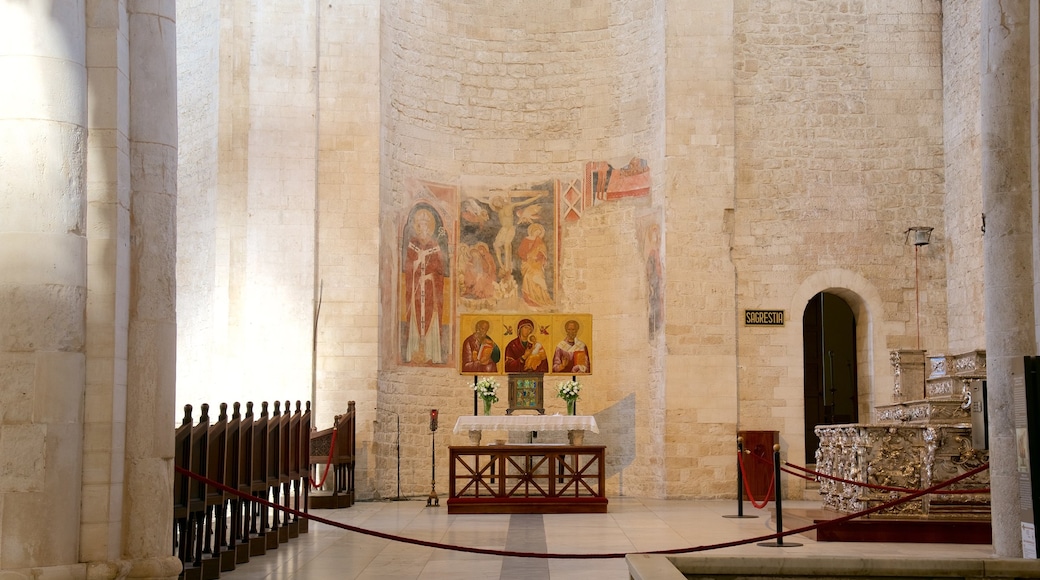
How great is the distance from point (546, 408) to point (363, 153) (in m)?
4.90

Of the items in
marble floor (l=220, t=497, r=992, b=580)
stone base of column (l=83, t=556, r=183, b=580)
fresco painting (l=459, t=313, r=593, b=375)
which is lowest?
marble floor (l=220, t=497, r=992, b=580)

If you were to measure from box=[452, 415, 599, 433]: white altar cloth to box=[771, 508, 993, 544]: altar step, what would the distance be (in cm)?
419

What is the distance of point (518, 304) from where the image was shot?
17.2 m

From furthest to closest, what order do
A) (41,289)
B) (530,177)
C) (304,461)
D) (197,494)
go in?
(530,177) → (304,461) → (197,494) → (41,289)

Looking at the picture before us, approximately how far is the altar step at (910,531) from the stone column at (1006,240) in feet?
6.74

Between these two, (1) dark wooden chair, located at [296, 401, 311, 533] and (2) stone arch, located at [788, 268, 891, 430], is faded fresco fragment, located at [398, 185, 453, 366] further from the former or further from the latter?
(2) stone arch, located at [788, 268, 891, 430]

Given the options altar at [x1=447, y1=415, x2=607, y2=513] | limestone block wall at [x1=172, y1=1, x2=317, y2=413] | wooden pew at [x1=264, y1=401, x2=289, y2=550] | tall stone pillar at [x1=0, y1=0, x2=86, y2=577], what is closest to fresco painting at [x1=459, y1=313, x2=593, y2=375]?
limestone block wall at [x1=172, y1=1, x2=317, y2=413]

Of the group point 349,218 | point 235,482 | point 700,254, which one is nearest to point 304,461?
point 235,482

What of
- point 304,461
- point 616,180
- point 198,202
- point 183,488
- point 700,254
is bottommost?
point 304,461

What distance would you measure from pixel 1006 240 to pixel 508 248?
395 inches

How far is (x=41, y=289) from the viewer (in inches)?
241

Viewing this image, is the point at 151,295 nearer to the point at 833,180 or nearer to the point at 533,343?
the point at 533,343

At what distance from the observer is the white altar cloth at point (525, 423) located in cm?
1373

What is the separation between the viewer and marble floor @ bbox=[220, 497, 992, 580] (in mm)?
8445
